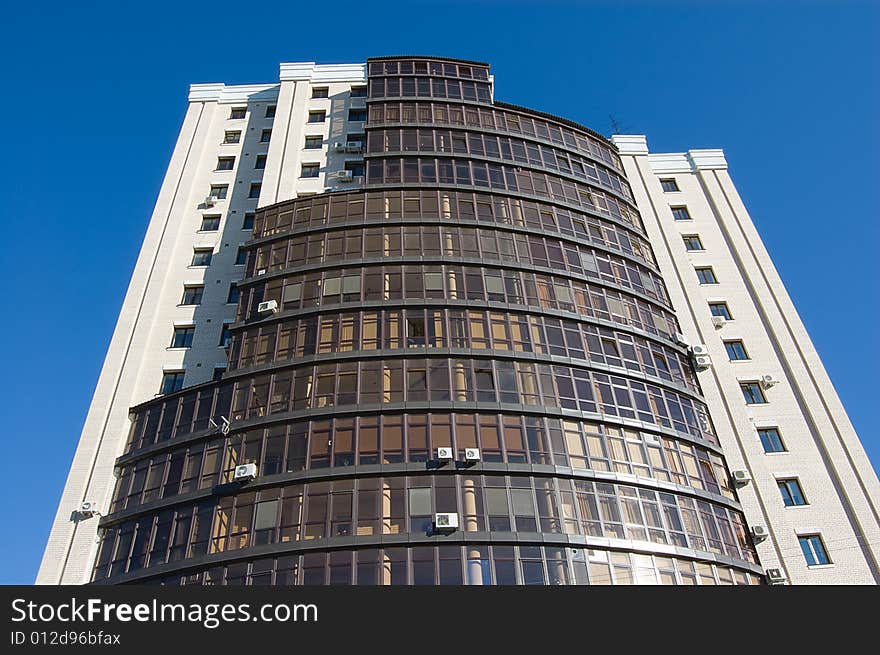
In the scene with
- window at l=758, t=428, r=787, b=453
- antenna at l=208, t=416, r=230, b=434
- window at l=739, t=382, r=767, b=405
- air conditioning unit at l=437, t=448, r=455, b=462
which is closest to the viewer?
air conditioning unit at l=437, t=448, r=455, b=462

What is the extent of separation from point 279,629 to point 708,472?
67.0 ft

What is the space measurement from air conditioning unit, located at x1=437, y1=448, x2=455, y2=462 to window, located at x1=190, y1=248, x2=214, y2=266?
1915 cm

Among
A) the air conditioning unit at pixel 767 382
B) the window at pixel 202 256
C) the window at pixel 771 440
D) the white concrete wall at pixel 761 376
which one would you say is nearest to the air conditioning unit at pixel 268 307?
the window at pixel 202 256

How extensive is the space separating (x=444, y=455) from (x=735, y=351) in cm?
2007

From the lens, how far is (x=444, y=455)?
26.4m

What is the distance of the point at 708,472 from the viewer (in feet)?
101

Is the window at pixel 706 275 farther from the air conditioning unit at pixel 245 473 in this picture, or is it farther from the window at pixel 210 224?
the window at pixel 210 224

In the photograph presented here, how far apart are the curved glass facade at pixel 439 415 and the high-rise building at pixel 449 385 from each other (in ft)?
0.34

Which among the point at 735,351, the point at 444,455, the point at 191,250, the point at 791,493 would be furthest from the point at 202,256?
the point at 791,493

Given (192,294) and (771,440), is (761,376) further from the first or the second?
(192,294)

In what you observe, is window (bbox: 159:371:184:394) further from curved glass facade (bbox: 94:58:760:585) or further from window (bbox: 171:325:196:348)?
curved glass facade (bbox: 94:58:760:585)

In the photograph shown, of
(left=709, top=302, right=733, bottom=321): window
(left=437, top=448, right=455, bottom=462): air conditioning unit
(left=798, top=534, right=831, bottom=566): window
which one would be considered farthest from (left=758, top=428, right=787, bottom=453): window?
(left=437, top=448, right=455, bottom=462): air conditioning unit

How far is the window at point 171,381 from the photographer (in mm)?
33469

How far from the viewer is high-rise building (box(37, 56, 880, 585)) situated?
84.9 ft
